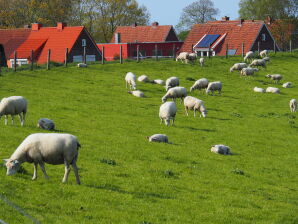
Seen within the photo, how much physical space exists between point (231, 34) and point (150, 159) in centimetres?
7182

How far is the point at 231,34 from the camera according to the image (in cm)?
9150

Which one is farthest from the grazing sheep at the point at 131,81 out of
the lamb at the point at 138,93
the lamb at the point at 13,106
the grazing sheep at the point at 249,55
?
the grazing sheep at the point at 249,55

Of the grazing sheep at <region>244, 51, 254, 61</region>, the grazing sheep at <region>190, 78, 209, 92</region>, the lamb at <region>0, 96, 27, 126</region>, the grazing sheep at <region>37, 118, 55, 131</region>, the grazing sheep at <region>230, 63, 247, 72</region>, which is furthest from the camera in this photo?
the grazing sheep at <region>244, 51, 254, 61</region>

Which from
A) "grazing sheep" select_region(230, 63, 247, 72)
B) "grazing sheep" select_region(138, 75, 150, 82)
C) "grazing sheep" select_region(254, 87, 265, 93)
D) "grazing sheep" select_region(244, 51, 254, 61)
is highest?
"grazing sheep" select_region(244, 51, 254, 61)

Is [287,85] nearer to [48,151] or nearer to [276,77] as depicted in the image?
[276,77]

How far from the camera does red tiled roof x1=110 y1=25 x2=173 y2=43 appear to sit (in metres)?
104

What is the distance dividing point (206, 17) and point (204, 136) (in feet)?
380

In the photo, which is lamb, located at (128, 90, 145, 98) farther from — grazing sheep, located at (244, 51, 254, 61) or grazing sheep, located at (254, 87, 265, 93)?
grazing sheep, located at (244, 51, 254, 61)

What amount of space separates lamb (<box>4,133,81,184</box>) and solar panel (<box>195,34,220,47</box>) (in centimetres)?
7480

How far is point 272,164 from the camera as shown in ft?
81.7

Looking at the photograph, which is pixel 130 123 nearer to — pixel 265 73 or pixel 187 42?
pixel 265 73

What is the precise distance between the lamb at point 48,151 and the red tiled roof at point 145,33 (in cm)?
8729

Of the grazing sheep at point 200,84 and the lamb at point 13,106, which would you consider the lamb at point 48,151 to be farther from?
the grazing sheep at point 200,84

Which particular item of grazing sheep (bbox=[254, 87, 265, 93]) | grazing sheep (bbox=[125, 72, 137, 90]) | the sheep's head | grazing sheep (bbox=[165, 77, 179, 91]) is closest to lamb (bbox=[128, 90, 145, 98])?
grazing sheep (bbox=[125, 72, 137, 90])
